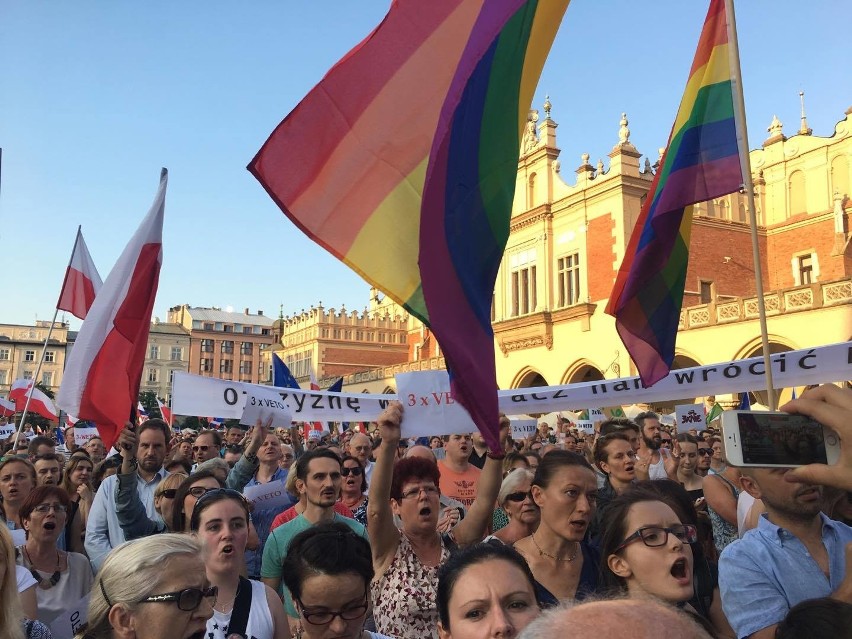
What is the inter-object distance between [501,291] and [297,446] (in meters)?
25.1

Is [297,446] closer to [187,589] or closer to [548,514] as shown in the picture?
[548,514]

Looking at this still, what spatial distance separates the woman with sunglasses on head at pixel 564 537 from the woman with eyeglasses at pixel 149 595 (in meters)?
1.56

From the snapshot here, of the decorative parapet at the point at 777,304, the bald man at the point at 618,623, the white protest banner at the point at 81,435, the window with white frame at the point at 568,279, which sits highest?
the window with white frame at the point at 568,279

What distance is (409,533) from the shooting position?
12.3ft

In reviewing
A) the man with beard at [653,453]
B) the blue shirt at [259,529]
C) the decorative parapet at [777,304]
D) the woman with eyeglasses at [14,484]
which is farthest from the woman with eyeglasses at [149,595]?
the decorative parapet at [777,304]

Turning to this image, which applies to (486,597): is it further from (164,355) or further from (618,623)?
(164,355)

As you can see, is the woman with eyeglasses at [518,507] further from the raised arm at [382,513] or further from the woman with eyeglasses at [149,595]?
the woman with eyeglasses at [149,595]

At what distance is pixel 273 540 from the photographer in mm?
4387

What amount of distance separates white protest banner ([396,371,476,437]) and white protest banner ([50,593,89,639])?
1.84 metres

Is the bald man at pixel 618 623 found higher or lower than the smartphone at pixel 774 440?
lower

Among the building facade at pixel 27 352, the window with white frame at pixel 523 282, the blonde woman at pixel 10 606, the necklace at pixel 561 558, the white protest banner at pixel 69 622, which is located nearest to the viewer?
the blonde woman at pixel 10 606

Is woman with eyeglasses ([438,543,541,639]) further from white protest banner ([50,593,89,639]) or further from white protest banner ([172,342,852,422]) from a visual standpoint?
white protest banner ([172,342,852,422])

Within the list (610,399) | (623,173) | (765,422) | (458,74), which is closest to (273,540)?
(458,74)

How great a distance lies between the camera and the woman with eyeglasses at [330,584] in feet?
8.46
